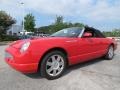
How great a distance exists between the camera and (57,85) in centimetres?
437

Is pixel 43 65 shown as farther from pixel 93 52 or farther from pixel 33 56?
pixel 93 52

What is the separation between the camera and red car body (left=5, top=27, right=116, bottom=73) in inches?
171

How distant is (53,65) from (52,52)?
349 millimetres

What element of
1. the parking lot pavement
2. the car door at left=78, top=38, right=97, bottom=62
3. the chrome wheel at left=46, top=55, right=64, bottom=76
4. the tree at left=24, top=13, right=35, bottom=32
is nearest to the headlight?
the chrome wheel at left=46, top=55, right=64, bottom=76

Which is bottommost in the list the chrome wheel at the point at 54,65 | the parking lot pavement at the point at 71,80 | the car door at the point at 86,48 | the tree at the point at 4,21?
the parking lot pavement at the point at 71,80

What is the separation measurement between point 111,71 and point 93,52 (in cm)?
83

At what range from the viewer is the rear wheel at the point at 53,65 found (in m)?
4.59

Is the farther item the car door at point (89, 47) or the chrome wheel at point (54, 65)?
the car door at point (89, 47)

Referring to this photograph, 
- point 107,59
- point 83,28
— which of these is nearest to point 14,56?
point 83,28

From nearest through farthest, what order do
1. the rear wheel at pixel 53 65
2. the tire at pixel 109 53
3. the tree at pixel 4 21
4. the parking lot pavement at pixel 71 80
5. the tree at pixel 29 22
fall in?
the parking lot pavement at pixel 71 80
the rear wheel at pixel 53 65
the tire at pixel 109 53
the tree at pixel 4 21
the tree at pixel 29 22

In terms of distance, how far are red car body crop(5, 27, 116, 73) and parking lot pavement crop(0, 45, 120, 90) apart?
13.1 inches

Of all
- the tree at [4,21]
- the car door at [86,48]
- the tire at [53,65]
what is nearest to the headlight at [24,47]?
the tire at [53,65]

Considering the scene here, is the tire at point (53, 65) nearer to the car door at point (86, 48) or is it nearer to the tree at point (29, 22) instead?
the car door at point (86, 48)

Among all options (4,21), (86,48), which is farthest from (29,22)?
(86,48)
